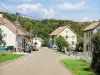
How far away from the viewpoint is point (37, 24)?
15100 cm

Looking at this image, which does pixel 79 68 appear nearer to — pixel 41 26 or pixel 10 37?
pixel 10 37

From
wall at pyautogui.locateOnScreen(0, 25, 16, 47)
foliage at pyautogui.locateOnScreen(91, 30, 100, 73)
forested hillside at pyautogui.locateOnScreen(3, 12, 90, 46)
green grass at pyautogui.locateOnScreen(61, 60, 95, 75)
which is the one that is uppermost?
forested hillside at pyautogui.locateOnScreen(3, 12, 90, 46)

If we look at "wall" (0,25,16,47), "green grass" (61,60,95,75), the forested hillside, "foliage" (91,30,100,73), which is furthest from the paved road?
the forested hillside

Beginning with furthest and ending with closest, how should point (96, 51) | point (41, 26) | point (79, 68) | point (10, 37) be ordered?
point (41, 26)
point (10, 37)
point (79, 68)
point (96, 51)

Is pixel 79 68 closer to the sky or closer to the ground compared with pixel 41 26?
closer to the ground

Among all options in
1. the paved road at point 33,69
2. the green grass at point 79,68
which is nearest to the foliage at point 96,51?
the green grass at point 79,68

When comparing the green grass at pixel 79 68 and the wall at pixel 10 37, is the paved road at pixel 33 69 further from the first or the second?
the wall at pixel 10 37

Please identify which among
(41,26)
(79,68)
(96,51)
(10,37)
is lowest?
(79,68)

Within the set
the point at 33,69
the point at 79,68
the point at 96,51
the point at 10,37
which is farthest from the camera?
the point at 10,37

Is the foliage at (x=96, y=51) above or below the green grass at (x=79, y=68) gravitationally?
above

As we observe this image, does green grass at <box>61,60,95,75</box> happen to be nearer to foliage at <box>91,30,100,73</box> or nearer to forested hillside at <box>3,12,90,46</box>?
foliage at <box>91,30,100,73</box>

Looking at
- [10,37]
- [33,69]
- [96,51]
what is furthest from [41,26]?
[96,51]

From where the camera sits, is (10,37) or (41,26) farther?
(41,26)

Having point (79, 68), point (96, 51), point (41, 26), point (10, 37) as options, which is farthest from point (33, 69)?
point (41, 26)
